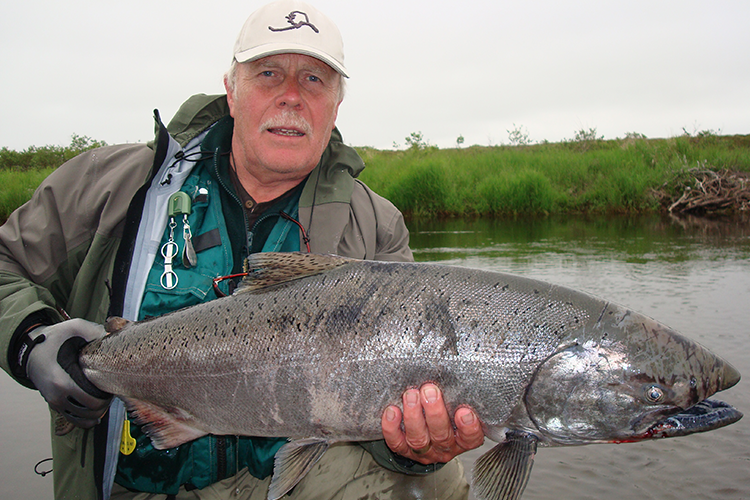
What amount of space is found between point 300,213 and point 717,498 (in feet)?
9.46

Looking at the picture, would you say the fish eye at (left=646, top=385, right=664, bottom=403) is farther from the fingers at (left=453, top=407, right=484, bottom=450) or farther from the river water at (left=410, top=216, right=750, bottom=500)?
the river water at (left=410, top=216, right=750, bottom=500)

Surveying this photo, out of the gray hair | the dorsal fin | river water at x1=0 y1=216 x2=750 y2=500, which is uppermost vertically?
the gray hair

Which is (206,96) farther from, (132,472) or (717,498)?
(717,498)

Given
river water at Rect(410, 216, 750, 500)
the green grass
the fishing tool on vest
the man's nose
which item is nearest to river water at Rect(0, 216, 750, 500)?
river water at Rect(410, 216, 750, 500)

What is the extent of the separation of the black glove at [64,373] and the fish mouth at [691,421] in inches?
90.7

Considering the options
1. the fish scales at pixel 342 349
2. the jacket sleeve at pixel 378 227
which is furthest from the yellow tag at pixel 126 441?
the jacket sleeve at pixel 378 227

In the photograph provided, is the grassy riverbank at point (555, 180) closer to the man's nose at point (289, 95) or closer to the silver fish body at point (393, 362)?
the man's nose at point (289, 95)

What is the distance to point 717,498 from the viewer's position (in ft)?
10.5

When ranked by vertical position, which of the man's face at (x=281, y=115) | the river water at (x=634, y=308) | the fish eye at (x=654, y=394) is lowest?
the river water at (x=634, y=308)

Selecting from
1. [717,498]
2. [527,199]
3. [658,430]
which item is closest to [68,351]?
[658,430]

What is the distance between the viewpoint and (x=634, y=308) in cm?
617

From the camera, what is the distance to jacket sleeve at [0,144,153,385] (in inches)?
109

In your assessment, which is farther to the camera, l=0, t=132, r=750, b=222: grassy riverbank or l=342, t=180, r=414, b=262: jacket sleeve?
l=0, t=132, r=750, b=222: grassy riverbank

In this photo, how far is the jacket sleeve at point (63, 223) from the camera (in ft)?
9.09
